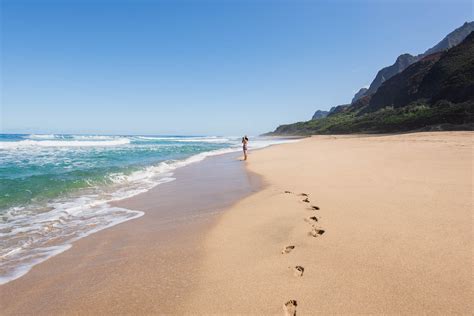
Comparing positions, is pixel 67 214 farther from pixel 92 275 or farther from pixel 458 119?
pixel 458 119

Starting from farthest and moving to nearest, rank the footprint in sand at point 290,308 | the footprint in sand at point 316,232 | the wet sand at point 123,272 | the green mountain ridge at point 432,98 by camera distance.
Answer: the green mountain ridge at point 432,98 < the footprint in sand at point 316,232 < the wet sand at point 123,272 < the footprint in sand at point 290,308

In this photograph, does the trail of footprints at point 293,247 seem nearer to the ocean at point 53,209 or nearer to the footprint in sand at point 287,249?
the footprint in sand at point 287,249

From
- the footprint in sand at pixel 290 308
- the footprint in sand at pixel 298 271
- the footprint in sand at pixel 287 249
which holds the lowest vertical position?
the footprint in sand at pixel 290 308

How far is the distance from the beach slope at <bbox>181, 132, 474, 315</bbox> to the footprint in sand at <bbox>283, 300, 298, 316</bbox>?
0.06 ft

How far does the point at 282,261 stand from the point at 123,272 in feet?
5.86

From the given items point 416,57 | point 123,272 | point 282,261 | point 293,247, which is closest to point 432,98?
point 293,247

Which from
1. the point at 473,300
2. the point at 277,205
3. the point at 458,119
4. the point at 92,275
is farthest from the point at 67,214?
the point at 458,119

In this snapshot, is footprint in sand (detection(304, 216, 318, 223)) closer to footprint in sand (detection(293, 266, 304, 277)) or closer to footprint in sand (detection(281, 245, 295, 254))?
footprint in sand (detection(281, 245, 295, 254))

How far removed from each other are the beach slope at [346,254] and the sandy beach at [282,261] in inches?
0.5

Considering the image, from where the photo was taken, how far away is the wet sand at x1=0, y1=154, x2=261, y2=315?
268 cm

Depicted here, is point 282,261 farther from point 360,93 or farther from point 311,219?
point 360,93

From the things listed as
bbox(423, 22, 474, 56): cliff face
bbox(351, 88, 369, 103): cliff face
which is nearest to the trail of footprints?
bbox(423, 22, 474, 56): cliff face

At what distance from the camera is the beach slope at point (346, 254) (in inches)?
91.6

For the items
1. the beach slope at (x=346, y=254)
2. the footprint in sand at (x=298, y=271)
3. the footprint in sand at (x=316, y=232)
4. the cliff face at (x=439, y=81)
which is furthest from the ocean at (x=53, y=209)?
the cliff face at (x=439, y=81)
